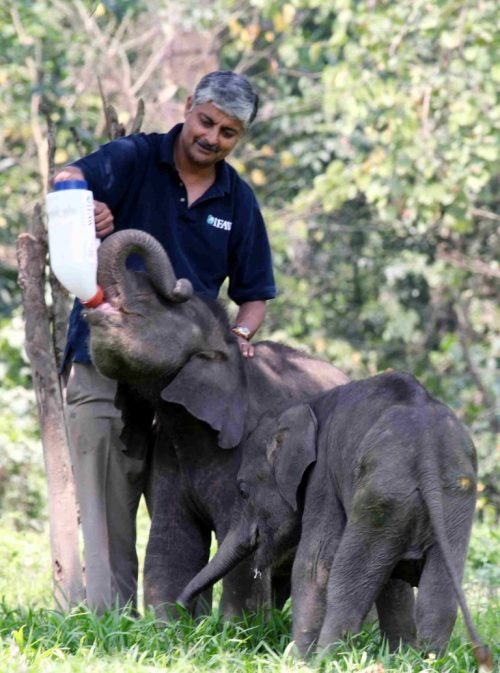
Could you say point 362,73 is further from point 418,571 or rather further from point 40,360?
point 418,571

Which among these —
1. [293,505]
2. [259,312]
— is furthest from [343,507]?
[259,312]

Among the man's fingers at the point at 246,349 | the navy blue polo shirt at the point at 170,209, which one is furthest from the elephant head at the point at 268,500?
the navy blue polo shirt at the point at 170,209

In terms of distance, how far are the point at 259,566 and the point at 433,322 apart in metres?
10.4

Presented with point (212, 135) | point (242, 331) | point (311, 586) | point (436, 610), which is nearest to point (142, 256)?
point (212, 135)

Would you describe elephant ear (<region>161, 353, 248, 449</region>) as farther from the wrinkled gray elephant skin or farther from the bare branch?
the bare branch

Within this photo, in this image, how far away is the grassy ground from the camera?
5.10 meters

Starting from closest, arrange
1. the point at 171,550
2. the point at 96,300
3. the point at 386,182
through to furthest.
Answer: the point at 96,300, the point at 171,550, the point at 386,182

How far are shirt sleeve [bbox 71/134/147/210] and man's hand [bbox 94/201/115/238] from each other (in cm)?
21

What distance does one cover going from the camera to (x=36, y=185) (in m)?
15.7

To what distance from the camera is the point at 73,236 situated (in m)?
5.91

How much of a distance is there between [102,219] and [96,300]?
0.43 m

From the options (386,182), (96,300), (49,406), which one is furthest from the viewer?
(386,182)

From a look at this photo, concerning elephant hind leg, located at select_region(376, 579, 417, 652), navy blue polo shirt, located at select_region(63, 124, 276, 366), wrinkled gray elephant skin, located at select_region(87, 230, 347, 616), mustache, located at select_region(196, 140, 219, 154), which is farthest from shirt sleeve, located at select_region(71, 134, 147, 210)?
elephant hind leg, located at select_region(376, 579, 417, 652)

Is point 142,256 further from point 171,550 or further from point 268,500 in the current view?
point 171,550
